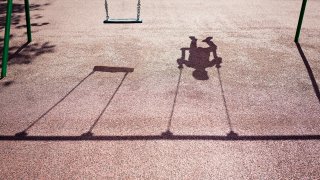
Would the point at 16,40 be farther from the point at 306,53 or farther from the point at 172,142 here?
the point at 306,53

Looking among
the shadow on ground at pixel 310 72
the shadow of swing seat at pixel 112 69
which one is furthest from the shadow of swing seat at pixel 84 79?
the shadow on ground at pixel 310 72

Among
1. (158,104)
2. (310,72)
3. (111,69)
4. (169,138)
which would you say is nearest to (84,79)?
(111,69)

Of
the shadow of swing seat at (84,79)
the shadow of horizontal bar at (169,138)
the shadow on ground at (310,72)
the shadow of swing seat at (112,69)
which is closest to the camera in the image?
the shadow of horizontal bar at (169,138)

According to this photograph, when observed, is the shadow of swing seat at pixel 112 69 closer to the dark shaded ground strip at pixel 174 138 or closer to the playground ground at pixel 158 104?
the playground ground at pixel 158 104

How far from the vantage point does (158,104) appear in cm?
437

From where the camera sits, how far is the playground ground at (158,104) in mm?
3256

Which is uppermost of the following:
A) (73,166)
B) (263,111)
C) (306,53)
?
(306,53)

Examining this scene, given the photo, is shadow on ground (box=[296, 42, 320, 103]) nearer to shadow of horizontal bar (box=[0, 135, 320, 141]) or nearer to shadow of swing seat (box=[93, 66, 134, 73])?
shadow of horizontal bar (box=[0, 135, 320, 141])

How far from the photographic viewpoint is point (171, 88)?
15.8 feet

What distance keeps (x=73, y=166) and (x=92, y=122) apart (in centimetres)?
84

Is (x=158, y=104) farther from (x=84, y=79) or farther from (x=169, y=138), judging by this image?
(x=84, y=79)

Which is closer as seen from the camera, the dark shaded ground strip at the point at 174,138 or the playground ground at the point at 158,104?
the playground ground at the point at 158,104

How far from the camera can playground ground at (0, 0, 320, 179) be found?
326 centimetres

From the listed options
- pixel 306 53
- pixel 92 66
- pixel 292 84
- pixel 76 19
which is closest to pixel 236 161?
pixel 292 84
